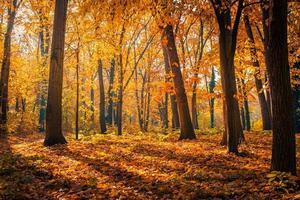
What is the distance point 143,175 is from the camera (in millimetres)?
7895

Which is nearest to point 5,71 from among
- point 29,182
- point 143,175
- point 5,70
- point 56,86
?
point 5,70

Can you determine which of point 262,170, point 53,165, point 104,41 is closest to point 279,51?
point 262,170

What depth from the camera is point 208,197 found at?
5.96 m

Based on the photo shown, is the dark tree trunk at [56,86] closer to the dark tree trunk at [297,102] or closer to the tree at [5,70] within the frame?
the tree at [5,70]

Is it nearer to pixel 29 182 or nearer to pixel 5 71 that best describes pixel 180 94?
pixel 29 182

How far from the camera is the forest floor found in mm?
6176

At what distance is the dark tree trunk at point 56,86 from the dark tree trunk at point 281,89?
9.34 metres

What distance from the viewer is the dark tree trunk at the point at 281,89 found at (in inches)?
245

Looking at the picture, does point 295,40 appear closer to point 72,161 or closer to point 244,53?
point 244,53

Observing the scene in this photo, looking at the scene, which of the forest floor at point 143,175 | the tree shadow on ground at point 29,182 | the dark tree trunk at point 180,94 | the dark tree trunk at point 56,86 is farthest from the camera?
the dark tree trunk at point 180,94

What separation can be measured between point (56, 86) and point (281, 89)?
31.7 feet

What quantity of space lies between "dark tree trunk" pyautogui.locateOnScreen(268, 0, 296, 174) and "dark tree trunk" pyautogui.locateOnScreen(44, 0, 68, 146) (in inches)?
368

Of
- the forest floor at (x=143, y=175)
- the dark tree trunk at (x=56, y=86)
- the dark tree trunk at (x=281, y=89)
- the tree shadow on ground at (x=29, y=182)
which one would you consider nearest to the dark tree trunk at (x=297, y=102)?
the forest floor at (x=143, y=175)

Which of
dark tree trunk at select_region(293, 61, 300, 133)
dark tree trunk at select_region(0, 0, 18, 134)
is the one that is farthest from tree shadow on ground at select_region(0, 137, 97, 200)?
dark tree trunk at select_region(293, 61, 300, 133)
